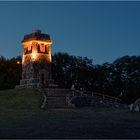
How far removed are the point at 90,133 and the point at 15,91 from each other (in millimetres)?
41424

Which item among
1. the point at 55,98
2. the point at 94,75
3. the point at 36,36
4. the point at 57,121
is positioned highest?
the point at 36,36

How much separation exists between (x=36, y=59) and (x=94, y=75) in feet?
56.9

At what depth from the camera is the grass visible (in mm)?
22000

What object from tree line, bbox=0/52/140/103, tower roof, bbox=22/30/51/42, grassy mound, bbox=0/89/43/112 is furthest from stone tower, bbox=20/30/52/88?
grassy mound, bbox=0/89/43/112

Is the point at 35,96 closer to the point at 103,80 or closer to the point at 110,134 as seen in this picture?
the point at 103,80

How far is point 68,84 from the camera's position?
293ft

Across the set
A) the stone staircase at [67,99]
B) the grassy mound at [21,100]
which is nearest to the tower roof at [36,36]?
the stone staircase at [67,99]

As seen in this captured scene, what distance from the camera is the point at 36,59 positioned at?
2867 inches

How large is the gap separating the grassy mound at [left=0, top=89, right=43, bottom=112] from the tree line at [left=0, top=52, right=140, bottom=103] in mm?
19835

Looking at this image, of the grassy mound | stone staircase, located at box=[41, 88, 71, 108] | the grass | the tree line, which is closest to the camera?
the grass

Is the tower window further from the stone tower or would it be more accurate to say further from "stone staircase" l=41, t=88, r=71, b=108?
"stone staircase" l=41, t=88, r=71, b=108

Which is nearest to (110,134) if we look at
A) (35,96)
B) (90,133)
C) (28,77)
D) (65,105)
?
(90,133)

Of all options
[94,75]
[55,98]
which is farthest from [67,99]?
[94,75]

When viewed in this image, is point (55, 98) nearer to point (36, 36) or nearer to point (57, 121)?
point (36, 36)
